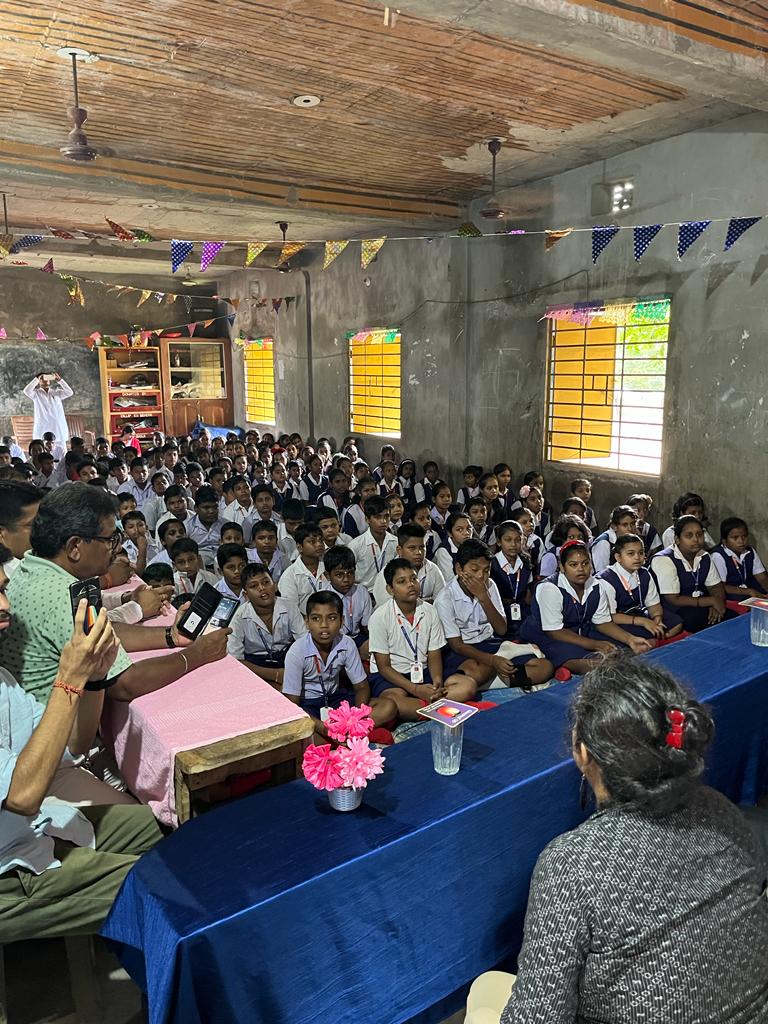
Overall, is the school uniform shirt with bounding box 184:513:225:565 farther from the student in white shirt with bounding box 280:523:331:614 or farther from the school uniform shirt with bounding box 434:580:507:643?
the school uniform shirt with bounding box 434:580:507:643

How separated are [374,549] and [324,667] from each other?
2.22m

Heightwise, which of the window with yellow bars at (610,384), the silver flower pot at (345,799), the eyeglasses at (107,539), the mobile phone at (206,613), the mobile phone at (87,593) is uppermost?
the window with yellow bars at (610,384)

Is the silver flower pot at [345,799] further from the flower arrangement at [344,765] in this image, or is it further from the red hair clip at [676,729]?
the red hair clip at [676,729]

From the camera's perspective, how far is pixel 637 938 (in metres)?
1.38

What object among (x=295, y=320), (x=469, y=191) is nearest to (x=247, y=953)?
(x=469, y=191)

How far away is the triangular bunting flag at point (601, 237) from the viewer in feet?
23.4

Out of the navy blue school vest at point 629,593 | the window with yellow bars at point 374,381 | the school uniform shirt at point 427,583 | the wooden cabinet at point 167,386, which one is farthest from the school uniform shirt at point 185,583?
the wooden cabinet at point 167,386

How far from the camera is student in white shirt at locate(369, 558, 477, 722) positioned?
168 inches

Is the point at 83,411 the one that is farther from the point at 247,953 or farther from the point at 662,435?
the point at 247,953

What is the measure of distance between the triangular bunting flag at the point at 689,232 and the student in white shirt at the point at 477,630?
11.8 ft

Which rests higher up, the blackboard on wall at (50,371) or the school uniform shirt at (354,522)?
the blackboard on wall at (50,371)

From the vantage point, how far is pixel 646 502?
674 cm

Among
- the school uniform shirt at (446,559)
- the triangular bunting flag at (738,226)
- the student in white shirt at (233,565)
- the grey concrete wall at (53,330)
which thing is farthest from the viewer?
the grey concrete wall at (53,330)

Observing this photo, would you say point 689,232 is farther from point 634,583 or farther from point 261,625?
point 261,625
